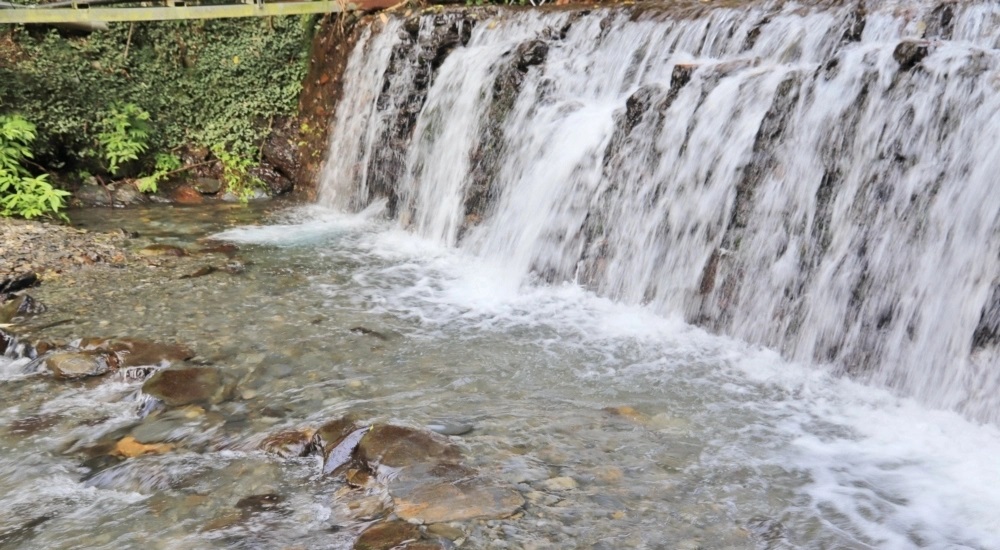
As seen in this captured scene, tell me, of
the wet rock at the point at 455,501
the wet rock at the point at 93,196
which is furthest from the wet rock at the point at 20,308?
the wet rock at the point at 93,196

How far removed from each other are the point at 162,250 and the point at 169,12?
15.9 ft

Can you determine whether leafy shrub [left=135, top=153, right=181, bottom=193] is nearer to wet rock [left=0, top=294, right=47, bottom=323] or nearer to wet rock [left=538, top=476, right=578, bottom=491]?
wet rock [left=0, top=294, right=47, bottom=323]

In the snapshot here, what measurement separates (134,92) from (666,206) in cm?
815

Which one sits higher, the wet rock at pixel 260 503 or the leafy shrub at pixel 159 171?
the leafy shrub at pixel 159 171

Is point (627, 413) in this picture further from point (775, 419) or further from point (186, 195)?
point (186, 195)

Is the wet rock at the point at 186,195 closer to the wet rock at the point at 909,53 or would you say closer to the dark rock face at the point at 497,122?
the dark rock face at the point at 497,122

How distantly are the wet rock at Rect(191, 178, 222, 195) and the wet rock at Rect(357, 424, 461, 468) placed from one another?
7904 millimetres

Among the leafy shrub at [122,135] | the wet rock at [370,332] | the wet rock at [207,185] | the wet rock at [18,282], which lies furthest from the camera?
the wet rock at [207,185]

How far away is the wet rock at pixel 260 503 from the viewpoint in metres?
3.16

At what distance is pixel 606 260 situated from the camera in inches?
239

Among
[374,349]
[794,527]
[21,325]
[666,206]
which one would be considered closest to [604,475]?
[794,527]

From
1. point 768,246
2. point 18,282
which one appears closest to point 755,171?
point 768,246

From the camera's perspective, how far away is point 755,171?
204 inches

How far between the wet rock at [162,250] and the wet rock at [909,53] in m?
6.13
